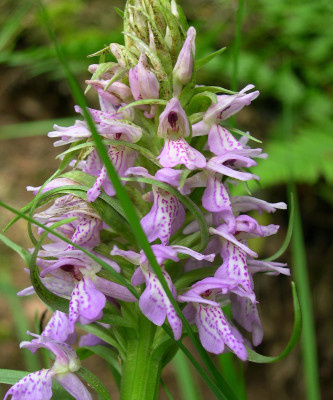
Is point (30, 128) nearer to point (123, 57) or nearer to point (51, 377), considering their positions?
point (123, 57)

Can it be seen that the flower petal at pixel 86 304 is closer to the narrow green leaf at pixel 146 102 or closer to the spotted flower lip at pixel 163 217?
the spotted flower lip at pixel 163 217

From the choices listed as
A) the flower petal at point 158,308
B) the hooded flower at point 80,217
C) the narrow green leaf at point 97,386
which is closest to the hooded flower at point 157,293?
the flower petal at point 158,308

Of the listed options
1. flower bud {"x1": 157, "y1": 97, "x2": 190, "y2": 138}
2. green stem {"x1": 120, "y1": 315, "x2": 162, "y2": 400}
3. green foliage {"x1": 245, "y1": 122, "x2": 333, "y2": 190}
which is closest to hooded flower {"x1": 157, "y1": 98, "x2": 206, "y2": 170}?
flower bud {"x1": 157, "y1": 97, "x2": 190, "y2": 138}

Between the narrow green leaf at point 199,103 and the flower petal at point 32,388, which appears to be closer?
the flower petal at point 32,388

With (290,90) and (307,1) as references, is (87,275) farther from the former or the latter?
(307,1)

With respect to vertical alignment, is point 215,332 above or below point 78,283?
below

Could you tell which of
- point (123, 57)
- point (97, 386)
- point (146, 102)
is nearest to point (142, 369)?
point (97, 386)
